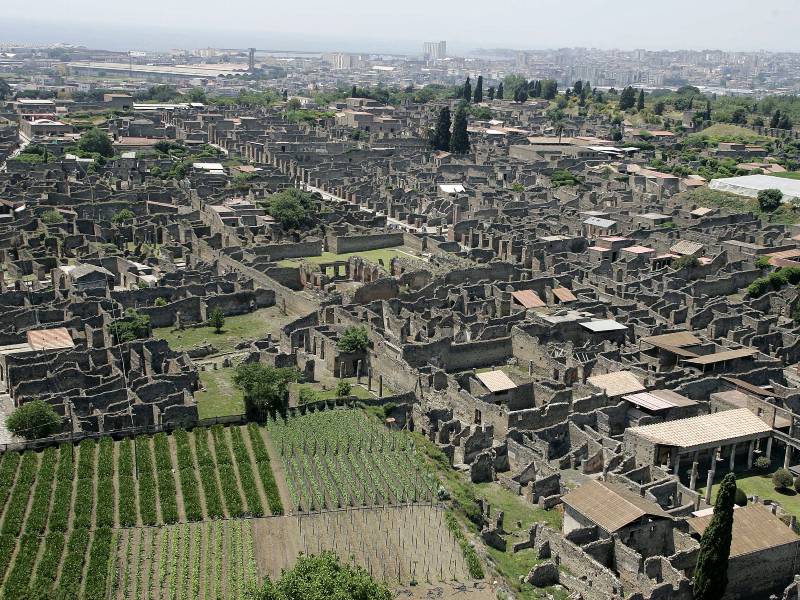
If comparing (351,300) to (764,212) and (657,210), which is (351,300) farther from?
(764,212)

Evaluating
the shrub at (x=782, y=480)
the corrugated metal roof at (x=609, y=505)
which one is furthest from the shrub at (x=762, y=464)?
the corrugated metal roof at (x=609, y=505)

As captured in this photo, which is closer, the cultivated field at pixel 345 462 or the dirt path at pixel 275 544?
the dirt path at pixel 275 544

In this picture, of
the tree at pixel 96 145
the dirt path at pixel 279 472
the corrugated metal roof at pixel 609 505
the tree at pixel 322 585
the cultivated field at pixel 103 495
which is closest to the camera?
the tree at pixel 322 585

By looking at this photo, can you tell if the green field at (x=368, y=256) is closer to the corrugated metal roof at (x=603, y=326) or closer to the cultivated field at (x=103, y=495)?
the corrugated metal roof at (x=603, y=326)

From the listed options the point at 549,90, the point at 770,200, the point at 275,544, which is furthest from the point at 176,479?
the point at 549,90

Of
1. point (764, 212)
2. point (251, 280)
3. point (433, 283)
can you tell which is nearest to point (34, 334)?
point (251, 280)

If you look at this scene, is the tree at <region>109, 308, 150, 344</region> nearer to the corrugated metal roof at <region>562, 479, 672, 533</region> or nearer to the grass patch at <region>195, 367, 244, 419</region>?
the grass patch at <region>195, 367, 244, 419</region>
